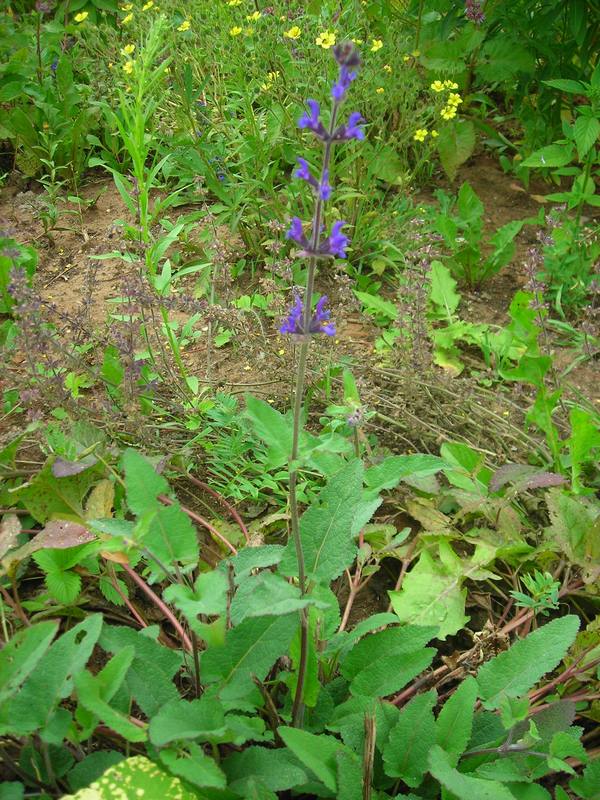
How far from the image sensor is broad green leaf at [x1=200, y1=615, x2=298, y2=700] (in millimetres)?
1348

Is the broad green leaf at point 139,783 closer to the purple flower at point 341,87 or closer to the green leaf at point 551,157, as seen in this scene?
the purple flower at point 341,87

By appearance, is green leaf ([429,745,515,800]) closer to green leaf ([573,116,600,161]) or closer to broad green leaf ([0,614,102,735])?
broad green leaf ([0,614,102,735])

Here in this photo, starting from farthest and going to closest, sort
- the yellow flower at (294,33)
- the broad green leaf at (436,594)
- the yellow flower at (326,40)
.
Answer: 1. the yellow flower at (294,33)
2. the yellow flower at (326,40)
3. the broad green leaf at (436,594)

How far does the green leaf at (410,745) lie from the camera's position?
139 cm

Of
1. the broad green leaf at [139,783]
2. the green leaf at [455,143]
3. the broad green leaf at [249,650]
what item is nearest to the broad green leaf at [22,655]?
the broad green leaf at [139,783]

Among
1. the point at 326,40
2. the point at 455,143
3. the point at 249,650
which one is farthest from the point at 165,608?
the point at 455,143

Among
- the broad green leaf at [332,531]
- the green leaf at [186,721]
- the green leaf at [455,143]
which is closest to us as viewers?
the green leaf at [186,721]

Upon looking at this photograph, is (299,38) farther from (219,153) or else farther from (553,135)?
(553,135)

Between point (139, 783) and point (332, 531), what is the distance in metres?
0.53

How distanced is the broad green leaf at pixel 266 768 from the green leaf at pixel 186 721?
0.13 meters

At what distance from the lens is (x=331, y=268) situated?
10.9 ft

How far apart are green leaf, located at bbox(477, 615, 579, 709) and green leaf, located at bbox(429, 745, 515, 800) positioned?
181 mm

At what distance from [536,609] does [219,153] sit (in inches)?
92.5

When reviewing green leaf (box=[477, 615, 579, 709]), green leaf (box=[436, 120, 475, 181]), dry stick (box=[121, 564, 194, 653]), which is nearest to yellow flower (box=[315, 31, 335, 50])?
green leaf (box=[436, 120, 475, 181])
